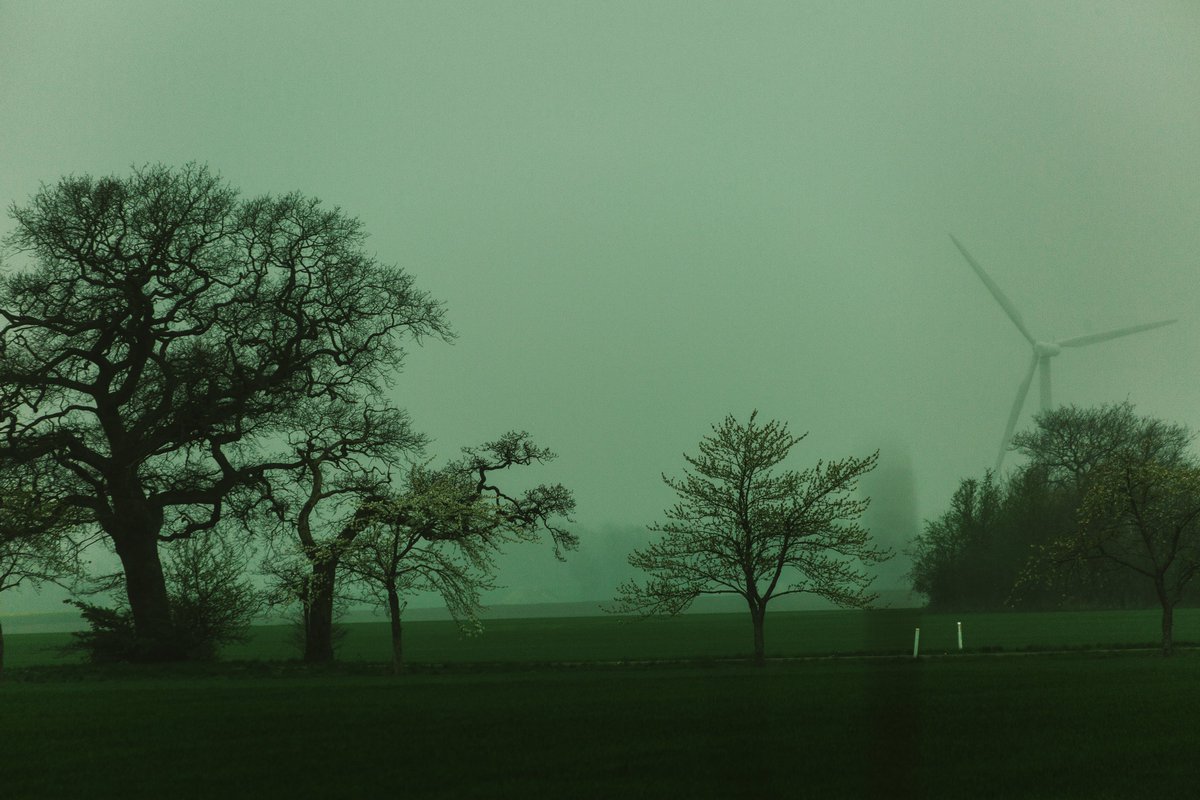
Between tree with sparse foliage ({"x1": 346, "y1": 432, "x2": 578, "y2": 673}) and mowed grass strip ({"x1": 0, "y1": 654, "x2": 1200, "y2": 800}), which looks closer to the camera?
mowed grass strip ({"x1": 0, "y1": 654, "x2": 1200, "y2": 800})

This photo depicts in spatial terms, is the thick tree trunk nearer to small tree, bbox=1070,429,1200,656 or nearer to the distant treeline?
small tree, bbox=1070,429,1200,656

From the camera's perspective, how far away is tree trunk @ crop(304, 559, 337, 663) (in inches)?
1722

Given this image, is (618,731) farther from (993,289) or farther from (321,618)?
(993,289)

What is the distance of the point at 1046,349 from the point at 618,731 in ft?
313

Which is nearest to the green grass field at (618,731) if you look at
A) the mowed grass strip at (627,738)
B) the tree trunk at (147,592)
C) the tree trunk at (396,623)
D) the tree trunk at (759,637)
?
the mowed grass strip at (627,738)

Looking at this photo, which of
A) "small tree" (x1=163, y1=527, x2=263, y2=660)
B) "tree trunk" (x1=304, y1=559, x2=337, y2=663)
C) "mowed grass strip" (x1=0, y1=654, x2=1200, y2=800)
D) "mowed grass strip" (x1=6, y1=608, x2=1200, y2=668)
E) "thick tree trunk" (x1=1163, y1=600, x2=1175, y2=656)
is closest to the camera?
"mowed grass strip" (x1=0, y1=654, x2=1200, y2=800)

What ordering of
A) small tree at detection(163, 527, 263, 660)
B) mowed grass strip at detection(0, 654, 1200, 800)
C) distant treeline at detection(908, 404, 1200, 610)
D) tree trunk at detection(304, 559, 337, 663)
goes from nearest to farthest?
mowed grass strip at detection(0, 654, 1200, 800)
tree trunk at detection(304, 559, 337, 663)
small tree at detection(163, 527, 263, 660)
distant treeline at detection(908, 404, 1200, 610)

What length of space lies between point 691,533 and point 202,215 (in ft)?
75.3

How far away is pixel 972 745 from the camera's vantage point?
2038cm

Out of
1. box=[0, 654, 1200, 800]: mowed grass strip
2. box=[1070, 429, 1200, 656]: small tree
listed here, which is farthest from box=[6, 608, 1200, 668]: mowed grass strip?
box=[0, 654, 1200, 800]: mowed grass strip

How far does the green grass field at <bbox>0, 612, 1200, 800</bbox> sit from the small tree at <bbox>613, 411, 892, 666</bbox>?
356 cm

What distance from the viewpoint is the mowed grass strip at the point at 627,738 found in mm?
17172

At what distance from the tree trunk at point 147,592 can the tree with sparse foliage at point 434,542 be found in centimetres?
844

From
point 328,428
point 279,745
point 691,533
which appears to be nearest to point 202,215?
point 328,428
